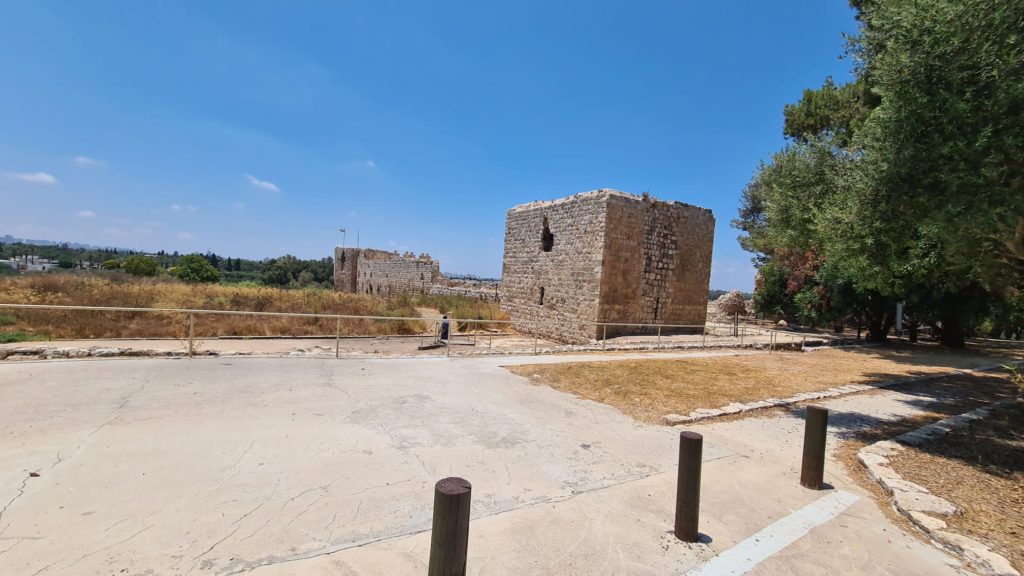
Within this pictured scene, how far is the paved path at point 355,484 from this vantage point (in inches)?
111

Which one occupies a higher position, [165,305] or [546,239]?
Answer: [546,239]

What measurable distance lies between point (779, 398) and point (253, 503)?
805 centimetres

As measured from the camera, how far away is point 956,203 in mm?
5207

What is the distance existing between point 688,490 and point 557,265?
14.5m

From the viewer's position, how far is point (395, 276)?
31578mm

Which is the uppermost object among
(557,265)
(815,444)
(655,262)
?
(655,262)

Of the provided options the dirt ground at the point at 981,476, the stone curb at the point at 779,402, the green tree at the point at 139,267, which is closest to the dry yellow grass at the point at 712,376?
the stone curb at the point at 779,402

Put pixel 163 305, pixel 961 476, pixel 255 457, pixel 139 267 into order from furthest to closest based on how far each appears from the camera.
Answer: pixel 139 267 < pixel 163 305 < pixel 961 476 < pixel 255 457

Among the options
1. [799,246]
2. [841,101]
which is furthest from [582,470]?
[841,101]

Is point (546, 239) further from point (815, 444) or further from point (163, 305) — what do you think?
point (815, 444)

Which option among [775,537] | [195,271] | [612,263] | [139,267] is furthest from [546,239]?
[195,271]

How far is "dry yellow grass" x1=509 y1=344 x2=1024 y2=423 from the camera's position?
7.36 meters

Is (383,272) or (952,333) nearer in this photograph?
(952,333)

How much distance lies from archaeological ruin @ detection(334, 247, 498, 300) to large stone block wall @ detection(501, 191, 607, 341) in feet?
16.9
